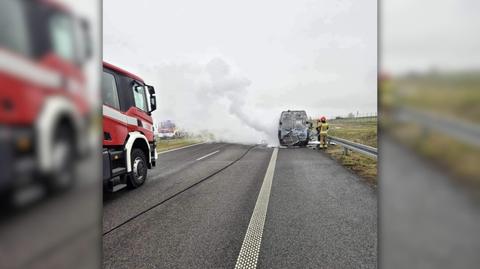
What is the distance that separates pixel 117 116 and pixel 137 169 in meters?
1.09

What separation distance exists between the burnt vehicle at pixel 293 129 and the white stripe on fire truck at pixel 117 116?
7.81 metres

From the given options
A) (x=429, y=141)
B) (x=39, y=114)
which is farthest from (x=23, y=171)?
(x=429, y=141)

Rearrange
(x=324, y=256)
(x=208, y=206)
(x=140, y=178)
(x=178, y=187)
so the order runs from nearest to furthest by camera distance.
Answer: (x=324, y=256) → (x=208, y=206) → (x=178, y=187) → (x=140, y=178)

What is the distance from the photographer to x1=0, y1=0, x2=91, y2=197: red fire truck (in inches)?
15.8

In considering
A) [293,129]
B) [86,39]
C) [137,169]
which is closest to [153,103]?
[137,169]

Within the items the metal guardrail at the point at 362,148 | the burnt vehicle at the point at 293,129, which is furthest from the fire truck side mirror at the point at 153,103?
the burnt vehicle at the point at 293,129

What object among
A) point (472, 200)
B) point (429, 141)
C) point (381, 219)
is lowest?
point (381, 219)

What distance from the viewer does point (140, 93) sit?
179 inches

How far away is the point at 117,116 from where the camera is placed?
368 cm

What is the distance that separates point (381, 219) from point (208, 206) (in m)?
2.50

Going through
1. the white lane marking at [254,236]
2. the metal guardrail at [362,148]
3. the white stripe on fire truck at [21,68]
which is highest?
the white stripe on fire truck at [21,68]

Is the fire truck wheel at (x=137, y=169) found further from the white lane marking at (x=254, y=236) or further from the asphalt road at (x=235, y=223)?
the white lane marking at (x=254, y=236)

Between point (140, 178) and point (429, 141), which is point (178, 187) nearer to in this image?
point (140, 178)

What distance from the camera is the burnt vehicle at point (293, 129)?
36.1 ft
